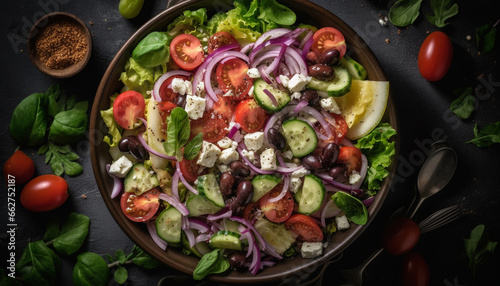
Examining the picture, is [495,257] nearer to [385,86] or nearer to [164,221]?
[385,86]

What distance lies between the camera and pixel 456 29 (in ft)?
12.4

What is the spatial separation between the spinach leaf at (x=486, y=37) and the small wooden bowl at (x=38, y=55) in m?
3.51

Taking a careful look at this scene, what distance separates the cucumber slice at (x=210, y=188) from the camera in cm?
310

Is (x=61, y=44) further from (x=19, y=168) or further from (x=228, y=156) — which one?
(x=228, y=156)

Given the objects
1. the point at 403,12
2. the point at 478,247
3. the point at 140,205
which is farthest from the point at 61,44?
the point at 478,247

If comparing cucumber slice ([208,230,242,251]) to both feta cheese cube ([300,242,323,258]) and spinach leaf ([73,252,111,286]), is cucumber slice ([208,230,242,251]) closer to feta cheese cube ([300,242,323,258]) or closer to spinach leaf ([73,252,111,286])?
feta cheese cube ([300,242,323,258])

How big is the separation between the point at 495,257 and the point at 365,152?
67.1 inches

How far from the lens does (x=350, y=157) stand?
3.21 meters

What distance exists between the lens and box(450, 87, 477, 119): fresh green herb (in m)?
3.70

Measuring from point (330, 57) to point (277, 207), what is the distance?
1246 mm

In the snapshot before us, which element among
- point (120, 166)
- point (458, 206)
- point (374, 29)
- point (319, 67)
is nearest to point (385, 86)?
point (319, 67)

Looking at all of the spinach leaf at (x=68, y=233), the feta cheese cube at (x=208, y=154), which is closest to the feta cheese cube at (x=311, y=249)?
the feta cheese cube at (x=208, y=154)

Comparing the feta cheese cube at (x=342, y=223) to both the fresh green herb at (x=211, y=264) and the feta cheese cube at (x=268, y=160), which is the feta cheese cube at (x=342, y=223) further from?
the fresh green herb at (x=211, y=264)

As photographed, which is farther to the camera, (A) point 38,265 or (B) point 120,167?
(A) point 38,265
